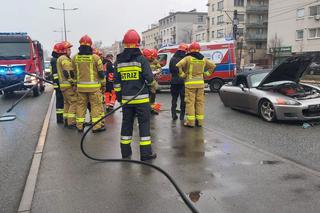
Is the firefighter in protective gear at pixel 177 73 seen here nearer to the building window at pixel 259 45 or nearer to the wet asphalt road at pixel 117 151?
the wet asphalt road at pixel 117 151

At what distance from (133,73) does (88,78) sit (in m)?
2.13

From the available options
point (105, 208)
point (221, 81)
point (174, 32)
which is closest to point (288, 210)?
point (105, 208)

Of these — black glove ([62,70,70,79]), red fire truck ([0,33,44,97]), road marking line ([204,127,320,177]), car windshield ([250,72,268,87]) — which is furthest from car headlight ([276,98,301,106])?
red fire truck ([0,33,44,97])

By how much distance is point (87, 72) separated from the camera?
727 centimetres

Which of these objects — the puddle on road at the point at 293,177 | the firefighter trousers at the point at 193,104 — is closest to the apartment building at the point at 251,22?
the firefighter trousers at the point at 193,104

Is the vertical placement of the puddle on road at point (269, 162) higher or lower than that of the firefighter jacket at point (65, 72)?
lower

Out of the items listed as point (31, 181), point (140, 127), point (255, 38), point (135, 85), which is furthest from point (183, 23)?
point (31, 181)

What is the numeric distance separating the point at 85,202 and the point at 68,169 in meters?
1.28

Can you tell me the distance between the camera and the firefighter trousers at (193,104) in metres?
7.77

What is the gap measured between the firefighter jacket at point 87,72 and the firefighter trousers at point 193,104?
78.9 inches

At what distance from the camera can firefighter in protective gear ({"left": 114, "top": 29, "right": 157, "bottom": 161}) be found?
17.8ft

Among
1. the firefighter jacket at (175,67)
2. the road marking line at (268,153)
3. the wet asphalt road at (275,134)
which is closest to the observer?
the road marking line at (268,153)

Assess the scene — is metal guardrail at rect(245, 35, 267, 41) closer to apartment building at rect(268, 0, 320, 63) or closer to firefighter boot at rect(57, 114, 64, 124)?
apartment building at rect(268, 0, 320, 63)

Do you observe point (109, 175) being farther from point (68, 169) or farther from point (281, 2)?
point (281, 2)
